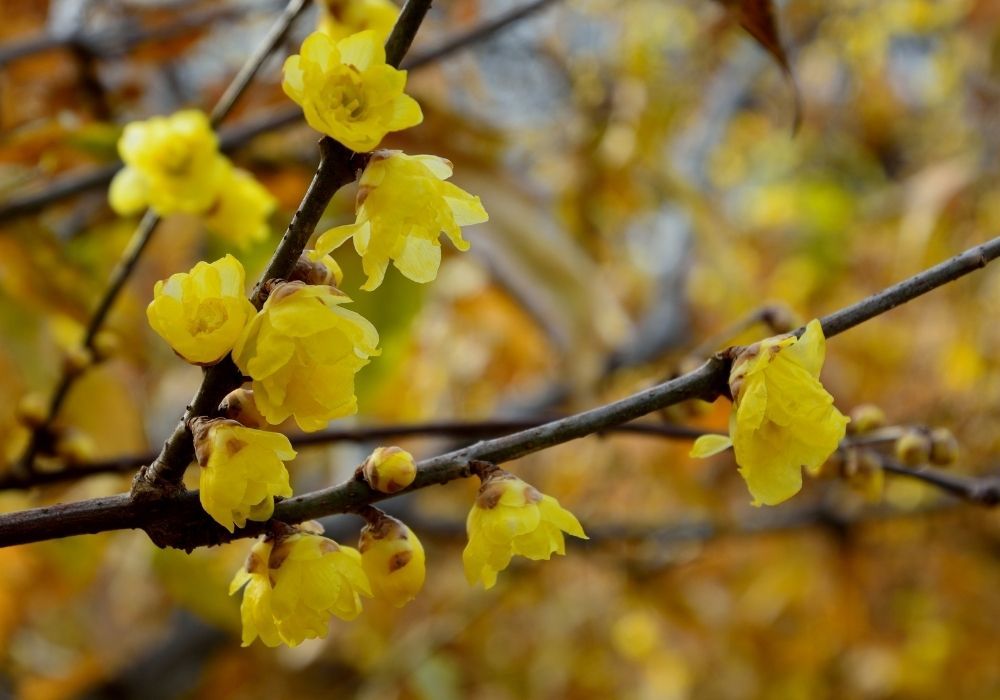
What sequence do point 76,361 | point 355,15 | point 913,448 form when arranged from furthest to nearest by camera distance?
1. point 76,361
2. point 355,15
3. point 913,448

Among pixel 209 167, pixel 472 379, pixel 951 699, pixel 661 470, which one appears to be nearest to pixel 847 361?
pixel 661 470

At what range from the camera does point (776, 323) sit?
2.93 feet

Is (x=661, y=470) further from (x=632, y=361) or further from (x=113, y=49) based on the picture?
(x=113, y=49)

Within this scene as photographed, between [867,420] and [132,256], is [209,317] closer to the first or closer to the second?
[132,256]

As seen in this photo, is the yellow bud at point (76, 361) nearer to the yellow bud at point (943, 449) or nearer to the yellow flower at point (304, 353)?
the yellow flower at point (304, 353)

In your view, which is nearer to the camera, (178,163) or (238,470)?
(238,470)

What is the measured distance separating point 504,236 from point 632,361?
1.48 metres

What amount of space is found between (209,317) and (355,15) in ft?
1.63

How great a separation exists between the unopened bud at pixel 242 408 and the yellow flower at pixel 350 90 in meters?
0.15

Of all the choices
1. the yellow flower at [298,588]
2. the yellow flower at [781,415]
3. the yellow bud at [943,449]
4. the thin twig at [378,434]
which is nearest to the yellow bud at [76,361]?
the thin twig at [378,434]

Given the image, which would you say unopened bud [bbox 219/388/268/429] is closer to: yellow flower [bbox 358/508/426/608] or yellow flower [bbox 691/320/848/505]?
yellow flower [bbox 358/508/426/608]

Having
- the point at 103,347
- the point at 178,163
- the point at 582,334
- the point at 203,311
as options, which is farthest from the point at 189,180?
the point at 582,334

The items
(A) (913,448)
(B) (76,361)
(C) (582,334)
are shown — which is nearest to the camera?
(A) (913,448)

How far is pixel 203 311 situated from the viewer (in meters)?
0.49
